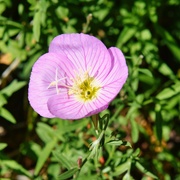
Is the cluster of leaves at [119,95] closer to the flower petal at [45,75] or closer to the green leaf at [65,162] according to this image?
the green leaf at [65,162]

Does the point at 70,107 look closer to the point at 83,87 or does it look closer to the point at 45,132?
the point at 83,87

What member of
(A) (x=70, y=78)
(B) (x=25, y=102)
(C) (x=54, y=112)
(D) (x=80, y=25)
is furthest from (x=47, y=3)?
(B) (x=25, y=102)

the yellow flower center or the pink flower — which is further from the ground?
the pink flower

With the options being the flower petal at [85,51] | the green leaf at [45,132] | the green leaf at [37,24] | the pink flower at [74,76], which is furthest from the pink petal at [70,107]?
the green leaf at [45,132]

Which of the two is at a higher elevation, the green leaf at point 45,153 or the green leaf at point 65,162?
the green leaf at point 65,162

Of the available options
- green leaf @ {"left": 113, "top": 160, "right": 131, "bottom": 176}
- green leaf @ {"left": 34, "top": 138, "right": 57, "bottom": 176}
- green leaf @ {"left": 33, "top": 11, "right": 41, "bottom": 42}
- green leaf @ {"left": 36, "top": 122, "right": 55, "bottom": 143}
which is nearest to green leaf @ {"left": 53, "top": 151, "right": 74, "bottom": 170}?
green leaf @ {"left": 113, "top": 160, "right": 131, "bottom": 176}

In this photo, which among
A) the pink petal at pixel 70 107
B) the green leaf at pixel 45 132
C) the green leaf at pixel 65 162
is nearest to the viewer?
the pink petal at pixel 70 107

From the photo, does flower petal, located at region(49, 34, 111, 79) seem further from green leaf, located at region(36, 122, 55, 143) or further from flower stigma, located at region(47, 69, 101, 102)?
green leaf, located at region(36, 122, 55, 143)
